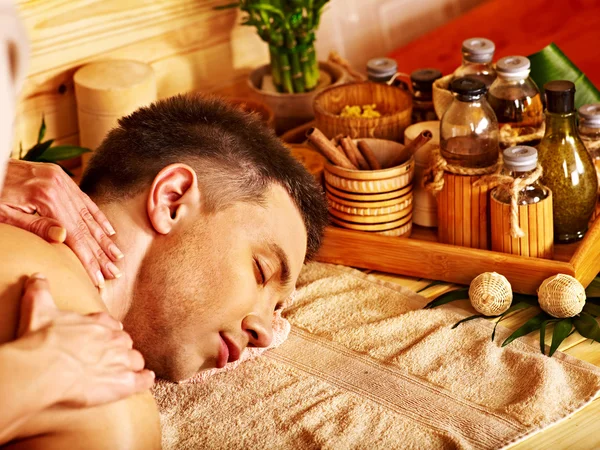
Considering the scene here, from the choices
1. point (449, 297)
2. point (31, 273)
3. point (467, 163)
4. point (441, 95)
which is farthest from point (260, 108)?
point (31, 273)

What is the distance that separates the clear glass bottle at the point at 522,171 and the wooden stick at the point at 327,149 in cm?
31

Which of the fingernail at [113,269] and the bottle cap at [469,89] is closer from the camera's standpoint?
the fingernail at [113,269]

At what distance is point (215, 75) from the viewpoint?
8.32 ft

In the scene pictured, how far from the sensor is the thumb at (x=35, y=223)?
1.27m

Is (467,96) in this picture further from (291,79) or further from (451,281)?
(291,79)

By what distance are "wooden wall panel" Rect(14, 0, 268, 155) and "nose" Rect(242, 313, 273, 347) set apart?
103cm

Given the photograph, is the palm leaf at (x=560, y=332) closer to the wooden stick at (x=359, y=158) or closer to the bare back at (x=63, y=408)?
the wooden stick at (x=359, y=158)

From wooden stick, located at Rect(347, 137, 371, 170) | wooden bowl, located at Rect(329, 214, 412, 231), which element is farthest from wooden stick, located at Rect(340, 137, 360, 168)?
wooden bowl, located at Rect(329, 214, 412, 231)

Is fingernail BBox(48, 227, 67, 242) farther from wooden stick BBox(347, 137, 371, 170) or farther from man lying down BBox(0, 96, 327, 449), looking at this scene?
wooden stick BBox(347, 137, 371, 170)

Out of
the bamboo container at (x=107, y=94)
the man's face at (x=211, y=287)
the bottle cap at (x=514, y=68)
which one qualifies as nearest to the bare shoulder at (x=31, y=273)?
the man's face at (x=211, y=287)

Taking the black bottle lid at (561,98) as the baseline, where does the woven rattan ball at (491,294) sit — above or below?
below

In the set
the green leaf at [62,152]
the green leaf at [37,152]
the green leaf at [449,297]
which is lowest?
the green leaf at [449,297]

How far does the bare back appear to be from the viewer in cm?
105

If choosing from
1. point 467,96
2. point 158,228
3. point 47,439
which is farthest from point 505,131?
point 47,439
